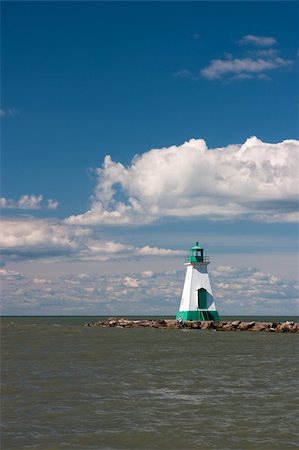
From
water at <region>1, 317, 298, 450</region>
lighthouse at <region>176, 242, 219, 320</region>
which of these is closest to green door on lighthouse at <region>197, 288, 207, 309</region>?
lighthouse at <region>176, 242, 219, 320</region>

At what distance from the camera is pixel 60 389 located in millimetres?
23891

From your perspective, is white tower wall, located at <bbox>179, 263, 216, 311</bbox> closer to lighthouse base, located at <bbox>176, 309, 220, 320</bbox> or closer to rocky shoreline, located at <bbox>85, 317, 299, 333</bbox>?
lighthouse base, located at <bbox>176, 309, 220, 320</bbox>

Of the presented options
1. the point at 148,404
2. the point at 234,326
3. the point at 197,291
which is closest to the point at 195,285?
the point at 197,291

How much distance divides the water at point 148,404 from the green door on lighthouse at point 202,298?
3629 centimetres

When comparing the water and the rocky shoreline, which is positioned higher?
the rocky shoreline

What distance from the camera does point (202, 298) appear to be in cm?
7331

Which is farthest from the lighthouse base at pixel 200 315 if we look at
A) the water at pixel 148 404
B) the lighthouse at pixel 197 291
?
the water at pixel 148 404

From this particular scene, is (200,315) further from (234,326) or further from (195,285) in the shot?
(234,326)

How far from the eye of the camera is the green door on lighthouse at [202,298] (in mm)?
72938

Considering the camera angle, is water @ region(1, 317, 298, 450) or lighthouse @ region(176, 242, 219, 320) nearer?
water @ region(1, 317, 298, 450)

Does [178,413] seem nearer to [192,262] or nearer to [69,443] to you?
[69,443]

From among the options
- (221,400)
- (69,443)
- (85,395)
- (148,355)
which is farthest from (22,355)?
(69,443)

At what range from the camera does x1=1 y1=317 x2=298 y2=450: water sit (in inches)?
631

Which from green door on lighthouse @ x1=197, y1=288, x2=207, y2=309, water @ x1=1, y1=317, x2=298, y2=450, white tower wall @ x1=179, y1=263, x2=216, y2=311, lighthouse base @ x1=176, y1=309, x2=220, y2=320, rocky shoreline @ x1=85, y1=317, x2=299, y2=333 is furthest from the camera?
rocky shoreline @ x1=85, y1=317, x2=299, y2=333
